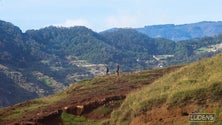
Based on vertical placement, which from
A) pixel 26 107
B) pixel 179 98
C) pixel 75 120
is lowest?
pixel 26 107

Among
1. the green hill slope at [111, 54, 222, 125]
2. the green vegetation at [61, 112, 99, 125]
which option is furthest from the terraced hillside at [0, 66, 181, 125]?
the green hill slope at [111, 54, 222, 125]

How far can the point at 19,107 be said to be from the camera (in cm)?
5228

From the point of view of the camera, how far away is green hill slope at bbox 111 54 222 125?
26703 mm

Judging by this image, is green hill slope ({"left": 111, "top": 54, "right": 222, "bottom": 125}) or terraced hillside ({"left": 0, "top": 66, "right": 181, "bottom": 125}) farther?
terraced hillside ({"left": 0, "top": 66, "right": 181, "bottom": 125})

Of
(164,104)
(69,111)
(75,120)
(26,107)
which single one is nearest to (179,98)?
(164,104)

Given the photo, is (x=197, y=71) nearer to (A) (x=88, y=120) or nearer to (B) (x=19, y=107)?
(A) (x=88, y=120)

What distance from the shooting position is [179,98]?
27.9 m

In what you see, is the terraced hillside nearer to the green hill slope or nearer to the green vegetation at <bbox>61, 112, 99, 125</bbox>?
the green vegetation at <bbox>61, 112, 99, 125</bbox>

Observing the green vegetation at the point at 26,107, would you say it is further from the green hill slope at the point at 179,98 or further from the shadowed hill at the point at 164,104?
the green hill slope at the point at 179,98

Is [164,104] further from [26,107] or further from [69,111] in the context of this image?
[26,107]

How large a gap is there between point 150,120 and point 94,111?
13.2 meters

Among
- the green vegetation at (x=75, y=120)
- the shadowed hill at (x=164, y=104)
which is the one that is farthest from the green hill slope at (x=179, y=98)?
the green vegetation at (x=75, y=120)

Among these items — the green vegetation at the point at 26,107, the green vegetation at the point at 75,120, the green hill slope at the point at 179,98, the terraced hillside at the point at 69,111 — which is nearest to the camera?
the green hill slope at the point at 179,98

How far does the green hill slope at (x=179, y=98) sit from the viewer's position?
26.7 meters
